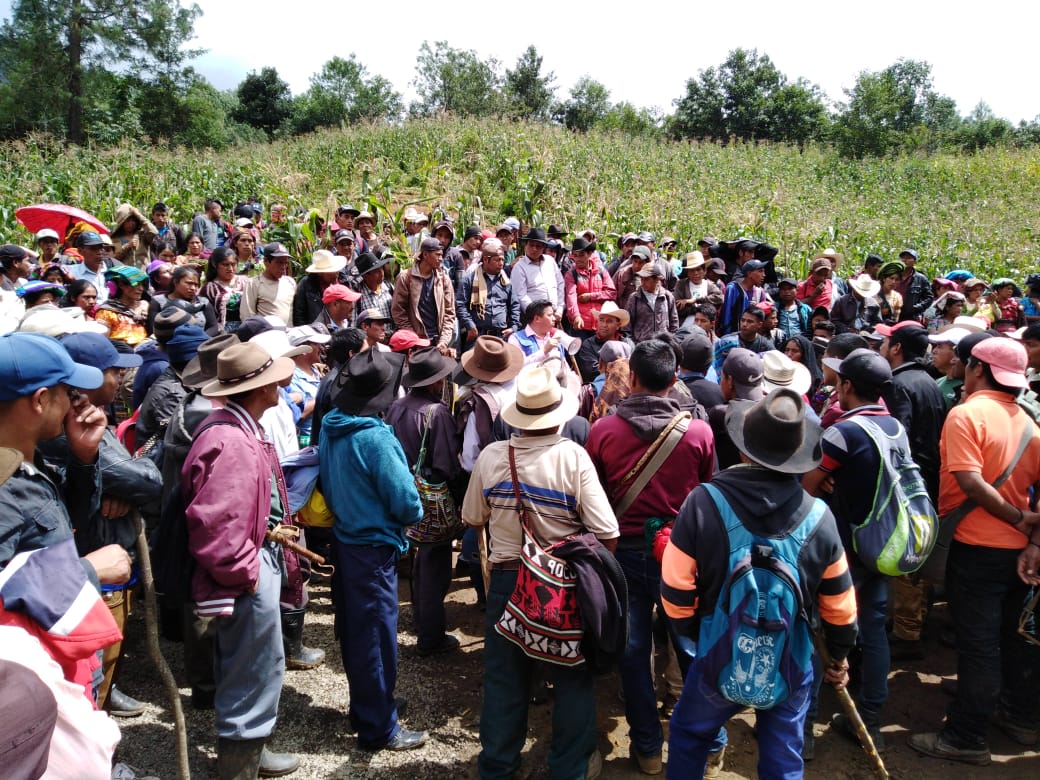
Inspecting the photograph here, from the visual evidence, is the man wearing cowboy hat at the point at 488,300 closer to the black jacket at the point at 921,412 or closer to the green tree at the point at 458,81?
the black jacket at the point at 921,412

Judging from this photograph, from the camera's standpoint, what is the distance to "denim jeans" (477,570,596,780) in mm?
3260

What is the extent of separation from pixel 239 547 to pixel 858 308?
330 inches

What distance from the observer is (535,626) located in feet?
10.1

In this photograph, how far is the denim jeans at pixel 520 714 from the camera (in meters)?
3.26

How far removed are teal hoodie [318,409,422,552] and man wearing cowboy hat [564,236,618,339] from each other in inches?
206

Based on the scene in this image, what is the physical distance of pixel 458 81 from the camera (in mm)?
54406

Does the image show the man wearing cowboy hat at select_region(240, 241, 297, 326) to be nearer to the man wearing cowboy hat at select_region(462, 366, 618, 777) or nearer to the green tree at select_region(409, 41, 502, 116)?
the man wearing cowboy hat at select_region(462, 366, 618, 777)

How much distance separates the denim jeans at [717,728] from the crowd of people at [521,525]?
0.04 feet

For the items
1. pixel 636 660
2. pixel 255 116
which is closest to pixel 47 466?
pixel 636 660

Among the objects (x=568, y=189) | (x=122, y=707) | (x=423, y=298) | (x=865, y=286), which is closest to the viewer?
(x=122, y=707)

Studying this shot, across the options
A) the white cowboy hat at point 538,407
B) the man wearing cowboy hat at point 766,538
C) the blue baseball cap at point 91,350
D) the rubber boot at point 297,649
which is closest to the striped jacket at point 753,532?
the man wearing cowboy hat at point 766,538

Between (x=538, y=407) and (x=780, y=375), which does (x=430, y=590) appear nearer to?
(x=538, y=407)

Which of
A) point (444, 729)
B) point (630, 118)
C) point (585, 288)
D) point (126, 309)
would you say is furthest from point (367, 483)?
point (630, 118)

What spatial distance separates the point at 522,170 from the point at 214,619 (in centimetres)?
1415
